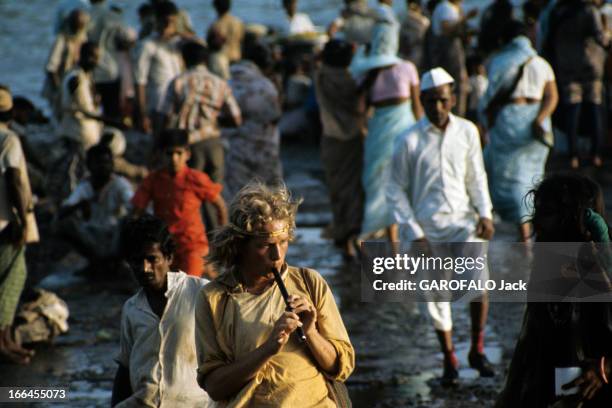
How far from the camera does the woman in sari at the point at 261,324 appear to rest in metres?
4.57

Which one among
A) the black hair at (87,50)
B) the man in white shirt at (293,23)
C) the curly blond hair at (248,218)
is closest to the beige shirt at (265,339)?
the curly blond hair at (248,218)

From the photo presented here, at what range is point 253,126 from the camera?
12.7 meters

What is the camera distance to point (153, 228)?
5.70 meters

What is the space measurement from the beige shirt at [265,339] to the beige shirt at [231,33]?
12435mm

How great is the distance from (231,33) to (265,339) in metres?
12.9

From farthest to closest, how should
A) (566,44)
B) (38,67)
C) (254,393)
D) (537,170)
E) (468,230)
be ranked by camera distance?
(38,67)
(566,44)
(537,170)
(468,230)
(254,393)

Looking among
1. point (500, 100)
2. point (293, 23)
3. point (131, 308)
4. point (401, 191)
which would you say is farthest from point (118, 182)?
point (293, 23)

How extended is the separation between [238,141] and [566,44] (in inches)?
145

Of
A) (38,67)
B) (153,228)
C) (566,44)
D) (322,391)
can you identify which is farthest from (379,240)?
(38,67)

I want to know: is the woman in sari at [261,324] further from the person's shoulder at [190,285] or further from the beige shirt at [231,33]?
the beige shirt at [231,33]

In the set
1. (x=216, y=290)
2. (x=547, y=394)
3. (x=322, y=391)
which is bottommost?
(x=547, y=394)

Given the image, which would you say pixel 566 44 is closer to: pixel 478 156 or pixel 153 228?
pixel 478 156

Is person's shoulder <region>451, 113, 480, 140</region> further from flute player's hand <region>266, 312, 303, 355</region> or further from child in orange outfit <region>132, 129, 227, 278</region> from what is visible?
flute player's hand <region>266, 312, 303, 355</region>

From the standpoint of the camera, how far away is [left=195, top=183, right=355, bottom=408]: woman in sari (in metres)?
4.57
